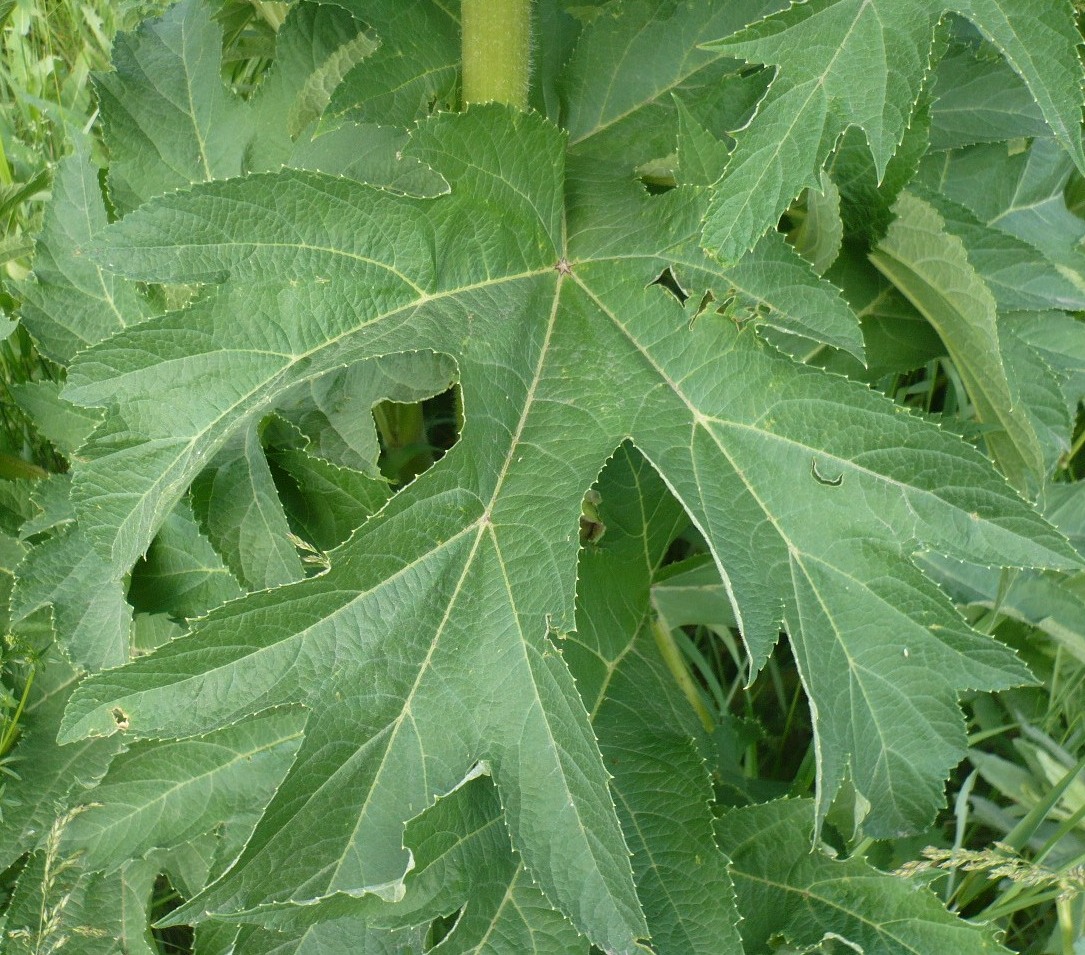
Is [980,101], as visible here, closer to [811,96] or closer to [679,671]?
[811,96]

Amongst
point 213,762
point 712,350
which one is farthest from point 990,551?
point 213,762

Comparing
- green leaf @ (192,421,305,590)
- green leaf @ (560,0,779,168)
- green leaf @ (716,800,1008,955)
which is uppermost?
green leaf @ (560,0,779,168)

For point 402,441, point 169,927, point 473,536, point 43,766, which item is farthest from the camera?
point 402,441

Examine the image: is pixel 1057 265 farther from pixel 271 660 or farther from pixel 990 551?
pixel 271 660

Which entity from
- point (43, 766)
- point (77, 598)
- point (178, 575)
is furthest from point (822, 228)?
point (43, 766)

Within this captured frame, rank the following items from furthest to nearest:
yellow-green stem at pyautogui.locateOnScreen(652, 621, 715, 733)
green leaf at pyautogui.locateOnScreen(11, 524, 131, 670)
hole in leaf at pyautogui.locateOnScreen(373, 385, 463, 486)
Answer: hole in leaf at pyautogui.locateOnScreen(373, 385, 463, 486) < yellow-green stem at pyautogui.locateOnScreen(652, 621, 715, 733) < green leaf at pyautogui.locateOnScreen(11, 524, 131, 670)

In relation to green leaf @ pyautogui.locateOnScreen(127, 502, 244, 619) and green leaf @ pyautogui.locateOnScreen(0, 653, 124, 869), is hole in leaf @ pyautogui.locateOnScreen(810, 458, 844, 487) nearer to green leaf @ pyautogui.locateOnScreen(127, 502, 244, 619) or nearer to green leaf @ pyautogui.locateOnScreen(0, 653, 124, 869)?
green leaf @ pyautogui.locateOnScreen(127, 502, 244, 619)

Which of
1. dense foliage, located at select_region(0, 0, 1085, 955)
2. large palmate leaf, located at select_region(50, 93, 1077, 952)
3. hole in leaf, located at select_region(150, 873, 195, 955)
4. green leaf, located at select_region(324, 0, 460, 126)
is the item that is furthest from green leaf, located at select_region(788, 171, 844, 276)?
hole in leaf, located at select_region(150, 873, 195, 955)
